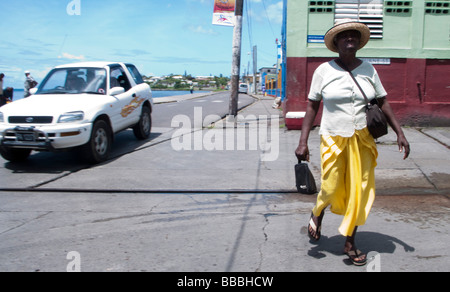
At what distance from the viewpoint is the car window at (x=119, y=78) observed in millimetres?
8469

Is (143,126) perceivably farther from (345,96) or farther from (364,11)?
(345,96)

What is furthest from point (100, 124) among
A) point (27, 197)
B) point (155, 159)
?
point (27, 197)

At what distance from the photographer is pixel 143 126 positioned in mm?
9617

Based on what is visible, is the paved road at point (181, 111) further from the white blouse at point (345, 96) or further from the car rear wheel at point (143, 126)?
the white blouse at point (345, 96)

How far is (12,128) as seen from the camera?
656cm

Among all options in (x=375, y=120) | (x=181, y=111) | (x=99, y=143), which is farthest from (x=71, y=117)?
(x=181, y=111)

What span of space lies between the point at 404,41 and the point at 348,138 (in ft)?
27.2

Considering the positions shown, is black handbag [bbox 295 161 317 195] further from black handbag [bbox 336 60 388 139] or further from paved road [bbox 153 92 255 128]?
paved road [bbox 153 92 255 128]

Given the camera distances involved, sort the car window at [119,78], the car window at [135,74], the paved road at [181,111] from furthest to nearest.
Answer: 1. the paved road at [181,111]
2. the car window at [135,74]
3. the car window at [119,78]

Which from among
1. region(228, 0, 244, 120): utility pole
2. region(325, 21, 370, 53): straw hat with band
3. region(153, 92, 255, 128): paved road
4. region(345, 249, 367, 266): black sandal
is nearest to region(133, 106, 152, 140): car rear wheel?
region(153, 92, 255, 128): paved road

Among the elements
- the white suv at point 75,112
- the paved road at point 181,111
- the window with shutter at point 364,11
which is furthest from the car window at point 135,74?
the window with shutter at point 364,11

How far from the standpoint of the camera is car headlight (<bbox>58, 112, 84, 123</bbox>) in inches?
262

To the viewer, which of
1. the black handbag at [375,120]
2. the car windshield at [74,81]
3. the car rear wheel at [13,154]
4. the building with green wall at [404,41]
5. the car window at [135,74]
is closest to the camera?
the black handbag at [375,120]
